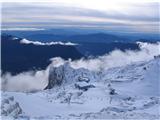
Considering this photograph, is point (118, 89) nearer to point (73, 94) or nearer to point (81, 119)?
point (73, 94)

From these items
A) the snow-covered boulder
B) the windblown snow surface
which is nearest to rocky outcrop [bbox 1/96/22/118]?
the windblown snow surface

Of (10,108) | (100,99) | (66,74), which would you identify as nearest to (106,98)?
(100,99)

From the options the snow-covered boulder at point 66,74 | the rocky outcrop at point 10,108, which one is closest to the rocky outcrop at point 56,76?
the snow-covered boulder at point 66,74

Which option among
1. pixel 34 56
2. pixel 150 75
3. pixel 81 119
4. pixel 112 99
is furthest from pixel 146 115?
pixel 34 56

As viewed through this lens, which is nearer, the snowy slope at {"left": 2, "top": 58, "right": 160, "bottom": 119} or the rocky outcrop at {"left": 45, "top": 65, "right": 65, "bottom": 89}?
the snowy slope at {"left": 2, "top": 58, "right": 160, "bottom": 119}

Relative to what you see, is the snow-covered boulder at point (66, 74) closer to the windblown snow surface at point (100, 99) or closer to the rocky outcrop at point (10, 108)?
the windblown snow surface at point (100, 99)

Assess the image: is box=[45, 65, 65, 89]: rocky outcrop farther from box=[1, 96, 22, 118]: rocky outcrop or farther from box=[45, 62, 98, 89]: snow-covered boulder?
box=[1, 96, 22, 118]: rocky outcrop

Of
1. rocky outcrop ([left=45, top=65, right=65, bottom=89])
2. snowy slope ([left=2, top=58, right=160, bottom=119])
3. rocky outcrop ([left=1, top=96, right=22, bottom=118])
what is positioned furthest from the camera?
rocky outcrop ([left=45, top=65, right=65, bottom=89])
